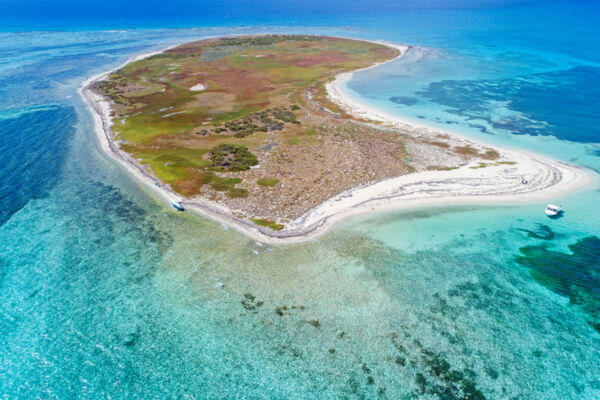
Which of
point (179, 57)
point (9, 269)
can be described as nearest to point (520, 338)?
point (9, 269)

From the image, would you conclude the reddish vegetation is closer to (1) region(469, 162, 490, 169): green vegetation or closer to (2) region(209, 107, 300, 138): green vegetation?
(2) region(209, 107, 300, 138): green vegetation

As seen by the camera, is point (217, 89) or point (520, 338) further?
point (217, 89)

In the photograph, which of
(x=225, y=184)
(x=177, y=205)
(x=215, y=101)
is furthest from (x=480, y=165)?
(x=215, y=101)

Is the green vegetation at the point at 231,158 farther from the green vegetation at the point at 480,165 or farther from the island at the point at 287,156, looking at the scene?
the green vegetation at the point at 480,165

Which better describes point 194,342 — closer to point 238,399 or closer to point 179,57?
point 238,399

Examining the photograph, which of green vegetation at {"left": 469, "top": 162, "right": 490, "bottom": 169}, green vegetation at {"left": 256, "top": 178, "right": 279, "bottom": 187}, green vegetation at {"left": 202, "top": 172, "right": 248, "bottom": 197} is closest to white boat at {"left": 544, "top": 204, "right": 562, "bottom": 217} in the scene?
green vegetation at {"left": 469, "top": 162, "right": 490, "bottom": 169}

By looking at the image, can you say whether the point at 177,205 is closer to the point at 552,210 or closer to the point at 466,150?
Answer: the point at 552,210

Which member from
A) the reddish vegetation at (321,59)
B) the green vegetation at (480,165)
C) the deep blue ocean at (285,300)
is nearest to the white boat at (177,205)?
the deep blue ocean at (285,300)
